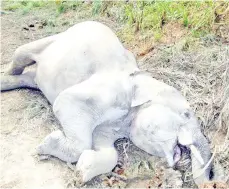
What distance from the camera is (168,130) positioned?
2.73 meters

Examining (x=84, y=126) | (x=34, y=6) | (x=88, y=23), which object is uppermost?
(x=88, y=23)

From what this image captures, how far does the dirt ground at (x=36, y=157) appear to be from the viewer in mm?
2736

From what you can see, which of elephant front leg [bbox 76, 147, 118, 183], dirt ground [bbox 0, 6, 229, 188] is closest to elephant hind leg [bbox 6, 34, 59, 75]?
dirt ground [bbox 0, 6, 229, 188]

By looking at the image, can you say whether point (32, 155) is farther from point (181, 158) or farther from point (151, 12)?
point (151, 12)

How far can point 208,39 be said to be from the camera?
3.92 meters

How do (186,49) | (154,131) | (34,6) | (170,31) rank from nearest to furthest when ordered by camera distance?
(154,131) → (186,49) → (170,31) → (34,6)

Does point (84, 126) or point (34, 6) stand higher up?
point (84, 126)

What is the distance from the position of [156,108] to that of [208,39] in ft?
4.39

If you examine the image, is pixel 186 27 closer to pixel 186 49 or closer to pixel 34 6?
pixel 186 49

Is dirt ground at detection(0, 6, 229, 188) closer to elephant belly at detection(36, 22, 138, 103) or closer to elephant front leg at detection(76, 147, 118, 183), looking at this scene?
elephant front leg at detection(76, 147, 118, 183)

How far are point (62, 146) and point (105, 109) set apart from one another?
11.9 inches

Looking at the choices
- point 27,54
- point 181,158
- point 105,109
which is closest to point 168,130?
point 181,158

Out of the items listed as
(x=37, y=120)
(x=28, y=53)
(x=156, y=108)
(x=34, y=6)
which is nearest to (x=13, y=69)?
(x=28, y=53)

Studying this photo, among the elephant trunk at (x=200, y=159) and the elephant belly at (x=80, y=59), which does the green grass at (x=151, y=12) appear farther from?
the elephant trunk at (x=200, y=159)
